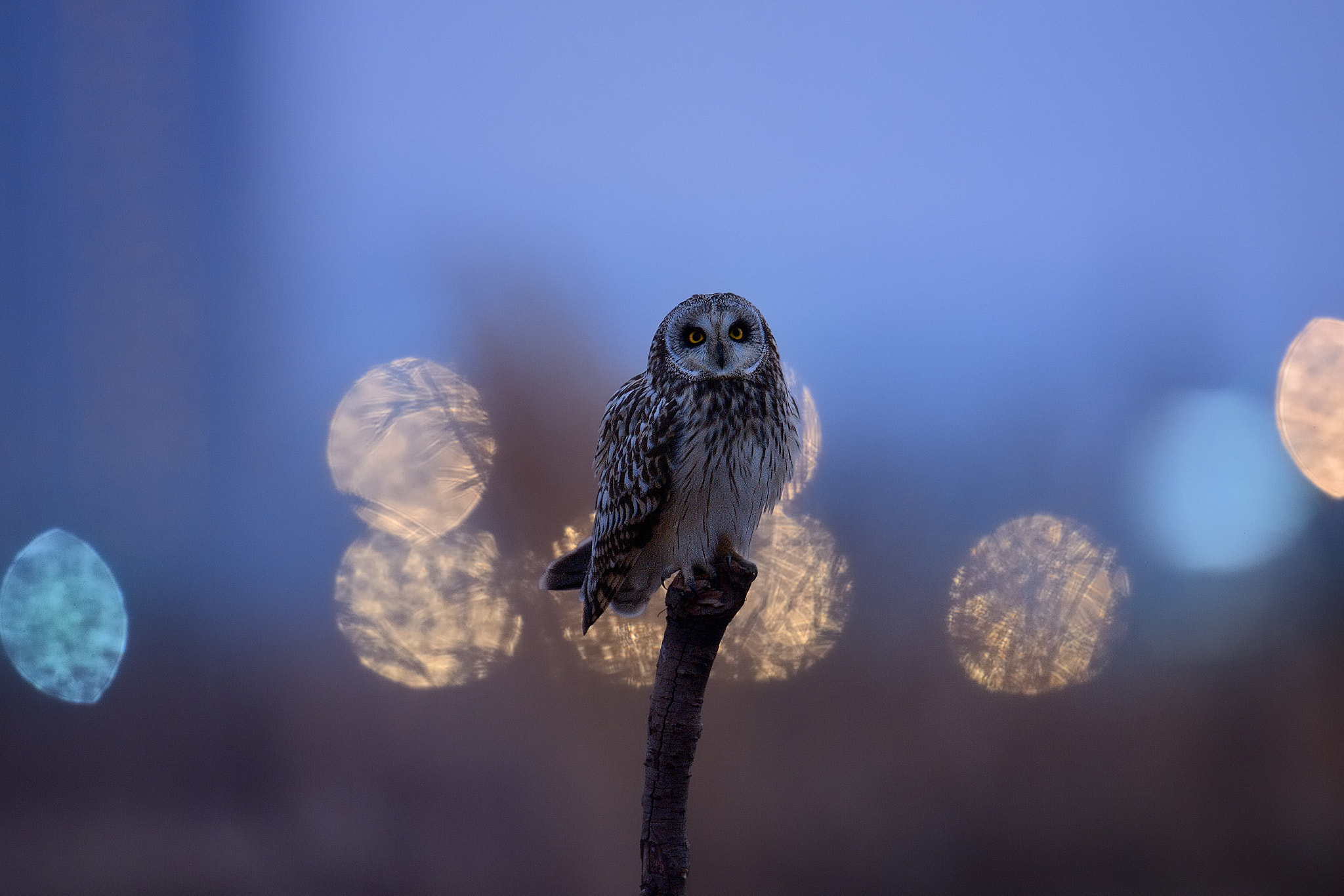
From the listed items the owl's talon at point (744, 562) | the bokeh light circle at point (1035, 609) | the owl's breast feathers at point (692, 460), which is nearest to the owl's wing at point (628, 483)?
the owl's breast feathers at point (692, 460)

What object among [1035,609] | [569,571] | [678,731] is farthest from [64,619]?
[1035,609]

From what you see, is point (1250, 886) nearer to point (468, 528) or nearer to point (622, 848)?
point (622, 848)

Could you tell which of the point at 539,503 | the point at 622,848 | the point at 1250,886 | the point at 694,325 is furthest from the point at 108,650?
the point at 1250,886

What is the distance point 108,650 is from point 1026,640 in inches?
92.3

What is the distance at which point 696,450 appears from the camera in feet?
3.47

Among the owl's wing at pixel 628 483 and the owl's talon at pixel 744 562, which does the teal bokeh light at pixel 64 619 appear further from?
the owl's talon at pixel 744 562

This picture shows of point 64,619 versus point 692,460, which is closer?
point 692,460

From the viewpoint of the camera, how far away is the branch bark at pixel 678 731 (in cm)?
93

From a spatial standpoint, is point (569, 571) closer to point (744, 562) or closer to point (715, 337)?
point (744, 562)

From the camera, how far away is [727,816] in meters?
1.86

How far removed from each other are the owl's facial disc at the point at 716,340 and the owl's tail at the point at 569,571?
0.41 meters

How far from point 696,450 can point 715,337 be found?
17cm

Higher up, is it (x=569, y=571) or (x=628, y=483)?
(x=628, y=483)

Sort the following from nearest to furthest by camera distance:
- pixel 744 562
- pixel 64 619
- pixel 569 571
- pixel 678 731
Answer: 1. pixel 678 731
2. pixel 744 562
3. pixel 569 571
4. pixel 64 619
